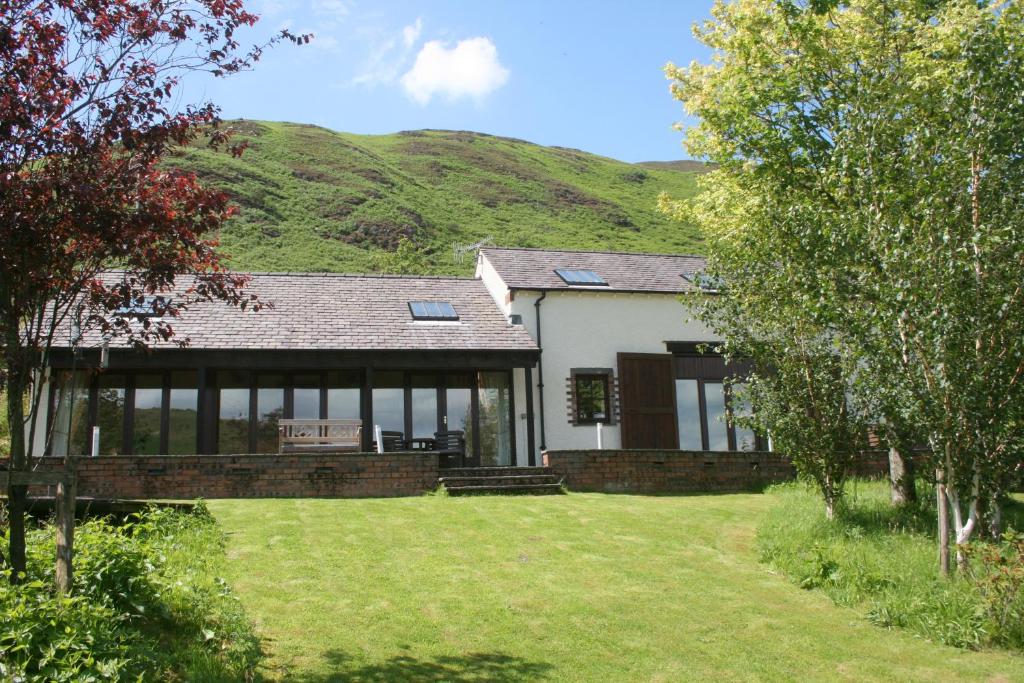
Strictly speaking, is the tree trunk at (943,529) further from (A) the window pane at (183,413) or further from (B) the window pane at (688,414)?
(A) the window pane at (183,413)

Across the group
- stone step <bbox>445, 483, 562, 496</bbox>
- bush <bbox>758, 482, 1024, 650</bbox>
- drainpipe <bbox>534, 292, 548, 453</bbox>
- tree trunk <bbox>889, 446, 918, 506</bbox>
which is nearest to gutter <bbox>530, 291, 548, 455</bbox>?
drainpipe <bbox>534, 292, 548, 453</bbox>

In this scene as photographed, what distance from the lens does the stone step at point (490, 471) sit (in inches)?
649

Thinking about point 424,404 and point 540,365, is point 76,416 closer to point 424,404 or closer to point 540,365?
point 424,404

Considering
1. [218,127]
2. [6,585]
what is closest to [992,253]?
[218,127]

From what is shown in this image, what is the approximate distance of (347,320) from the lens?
1981 centimetres

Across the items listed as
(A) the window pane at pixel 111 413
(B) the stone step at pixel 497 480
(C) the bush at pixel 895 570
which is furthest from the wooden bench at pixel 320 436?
(C) the bush at pixel 895 570

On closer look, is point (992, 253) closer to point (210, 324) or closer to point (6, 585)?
point (6, 585)

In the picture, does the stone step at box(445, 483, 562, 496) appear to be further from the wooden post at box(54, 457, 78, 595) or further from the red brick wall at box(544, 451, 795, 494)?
the wooden post at box(54, 457, 78, 595)

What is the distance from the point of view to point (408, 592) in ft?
28.0

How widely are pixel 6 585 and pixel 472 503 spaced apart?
884cm

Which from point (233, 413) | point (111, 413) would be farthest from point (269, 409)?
point (111, 413)

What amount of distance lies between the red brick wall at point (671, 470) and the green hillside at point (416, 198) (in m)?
35.4

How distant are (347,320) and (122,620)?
13.8 meters

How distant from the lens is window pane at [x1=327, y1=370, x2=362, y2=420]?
1936 centimetres
